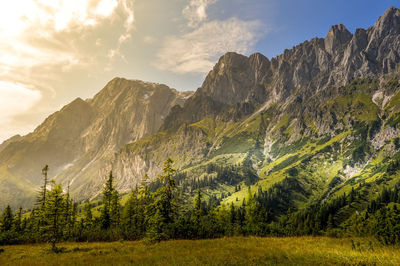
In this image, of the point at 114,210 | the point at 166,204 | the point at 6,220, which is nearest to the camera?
the point at 166,204

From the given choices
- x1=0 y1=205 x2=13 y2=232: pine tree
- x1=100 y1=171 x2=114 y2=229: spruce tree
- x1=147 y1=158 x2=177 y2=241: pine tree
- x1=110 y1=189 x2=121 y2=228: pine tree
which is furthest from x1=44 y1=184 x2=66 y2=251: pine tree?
x1=0 y1=205 x2=13 y2=232: pine tree

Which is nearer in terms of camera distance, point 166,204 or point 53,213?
point 53,213

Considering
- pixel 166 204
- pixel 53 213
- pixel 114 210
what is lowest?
pixel 114 210

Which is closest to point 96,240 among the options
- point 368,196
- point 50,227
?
point 50,227

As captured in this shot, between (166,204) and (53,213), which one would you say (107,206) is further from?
(53,213)

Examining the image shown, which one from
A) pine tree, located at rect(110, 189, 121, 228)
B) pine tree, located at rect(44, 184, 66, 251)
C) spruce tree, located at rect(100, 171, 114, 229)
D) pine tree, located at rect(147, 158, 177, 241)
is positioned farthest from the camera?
pine tree, located at rect(110, 189, 121, 228)

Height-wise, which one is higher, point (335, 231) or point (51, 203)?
point (51, 203)

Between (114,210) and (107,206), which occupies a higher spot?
(107,206)

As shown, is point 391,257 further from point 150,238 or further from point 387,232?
point 150,238

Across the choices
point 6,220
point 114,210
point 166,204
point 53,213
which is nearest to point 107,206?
point 114,210

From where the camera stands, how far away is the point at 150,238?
1208 inches

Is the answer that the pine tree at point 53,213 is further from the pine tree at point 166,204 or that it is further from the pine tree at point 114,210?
the pine tree at point 114,210

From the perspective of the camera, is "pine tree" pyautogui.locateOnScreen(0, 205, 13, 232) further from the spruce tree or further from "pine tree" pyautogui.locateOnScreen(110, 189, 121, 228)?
the spruce tree

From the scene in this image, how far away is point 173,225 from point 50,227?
15888 mm
